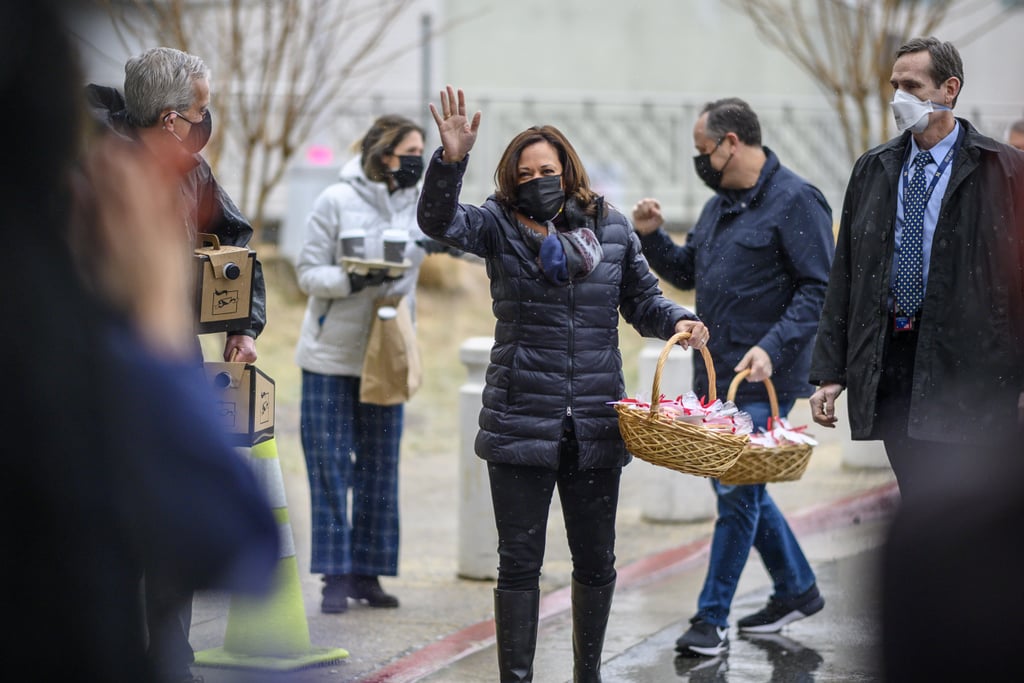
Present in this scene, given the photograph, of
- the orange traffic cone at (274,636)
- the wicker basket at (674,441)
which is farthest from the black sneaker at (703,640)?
the orange traffic cone at (274,636)

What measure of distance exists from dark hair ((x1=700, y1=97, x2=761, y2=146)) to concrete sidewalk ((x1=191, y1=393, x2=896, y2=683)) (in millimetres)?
1903

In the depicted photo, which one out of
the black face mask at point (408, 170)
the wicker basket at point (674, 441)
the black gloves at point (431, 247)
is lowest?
the wicker basket at point (674, 441)

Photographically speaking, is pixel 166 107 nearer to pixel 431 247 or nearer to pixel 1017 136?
pixel 431 247

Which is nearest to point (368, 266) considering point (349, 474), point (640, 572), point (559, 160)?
point (349, 474)

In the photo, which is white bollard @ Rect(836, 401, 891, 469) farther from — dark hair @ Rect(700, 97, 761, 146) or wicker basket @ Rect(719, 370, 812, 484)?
wicker basket @ Rect(719, 370, 812, 484)

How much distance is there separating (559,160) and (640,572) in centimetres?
305

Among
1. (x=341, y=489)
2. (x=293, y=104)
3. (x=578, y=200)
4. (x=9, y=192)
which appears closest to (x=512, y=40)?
(x=293, y=104)

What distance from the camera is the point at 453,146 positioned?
4254mm

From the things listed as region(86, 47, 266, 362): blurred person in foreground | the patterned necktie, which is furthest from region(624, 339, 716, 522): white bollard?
region(86, 47, 266, 362): blurred person in foreground

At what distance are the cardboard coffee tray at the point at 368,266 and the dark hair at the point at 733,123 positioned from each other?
4.79ft

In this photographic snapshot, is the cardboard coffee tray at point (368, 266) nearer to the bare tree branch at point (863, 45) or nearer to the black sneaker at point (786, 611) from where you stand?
the black sneaker at point (786, 611)

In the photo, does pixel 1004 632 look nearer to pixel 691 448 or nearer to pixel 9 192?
pixel 9 192

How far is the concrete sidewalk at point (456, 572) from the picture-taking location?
5.41 meters

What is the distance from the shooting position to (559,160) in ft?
15.0
